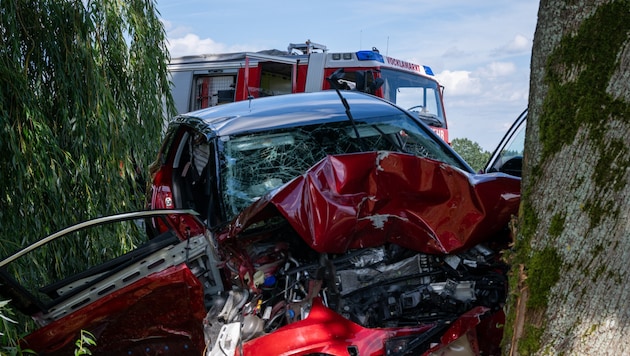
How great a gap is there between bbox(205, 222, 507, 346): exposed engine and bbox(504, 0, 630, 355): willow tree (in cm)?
86

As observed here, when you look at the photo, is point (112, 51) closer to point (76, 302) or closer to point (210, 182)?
point (210, 182)

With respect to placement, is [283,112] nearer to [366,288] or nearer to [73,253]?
[73,253]

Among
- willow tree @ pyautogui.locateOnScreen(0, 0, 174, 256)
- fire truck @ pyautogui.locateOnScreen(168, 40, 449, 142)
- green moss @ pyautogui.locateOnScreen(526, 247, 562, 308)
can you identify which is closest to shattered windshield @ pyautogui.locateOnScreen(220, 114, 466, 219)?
willow tree @ pyautogui.locateOnScreen(0, 0, 174, 256)

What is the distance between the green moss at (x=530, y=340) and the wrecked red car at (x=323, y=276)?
696mm

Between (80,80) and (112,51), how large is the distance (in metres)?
0.55

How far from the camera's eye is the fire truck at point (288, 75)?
12945mm

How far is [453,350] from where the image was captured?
350 cm

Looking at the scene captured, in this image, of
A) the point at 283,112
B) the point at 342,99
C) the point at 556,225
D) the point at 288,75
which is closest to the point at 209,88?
the point at 288,75

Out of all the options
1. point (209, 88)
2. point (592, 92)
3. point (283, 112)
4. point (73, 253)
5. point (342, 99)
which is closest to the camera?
point (592, 92)

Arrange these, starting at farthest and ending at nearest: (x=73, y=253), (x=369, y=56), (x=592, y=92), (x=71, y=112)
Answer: (x=369, y=56), (x=71, y=112), (x=73, y=253), (x=592, y=92)

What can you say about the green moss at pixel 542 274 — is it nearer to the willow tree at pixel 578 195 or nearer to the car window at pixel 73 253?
the willow tree at pixel 578 195

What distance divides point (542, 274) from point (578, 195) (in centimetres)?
30

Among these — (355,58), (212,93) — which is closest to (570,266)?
(355,58)

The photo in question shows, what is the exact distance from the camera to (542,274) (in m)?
2.73
